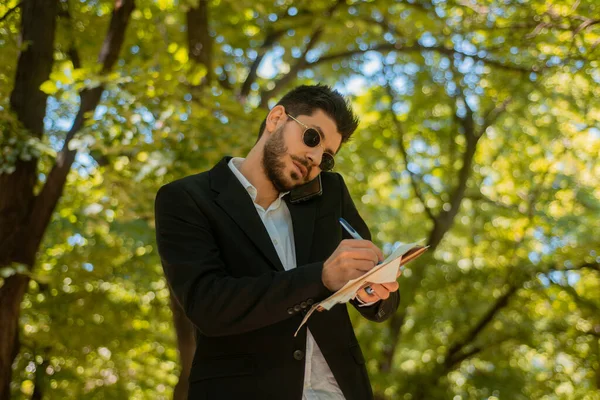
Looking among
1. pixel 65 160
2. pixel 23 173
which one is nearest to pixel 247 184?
pixel 23 173

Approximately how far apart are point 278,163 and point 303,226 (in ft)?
0.76

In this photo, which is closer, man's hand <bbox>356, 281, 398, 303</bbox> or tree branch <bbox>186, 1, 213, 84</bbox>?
man's hand <bbox>356, 281, 398, 303</bbox>

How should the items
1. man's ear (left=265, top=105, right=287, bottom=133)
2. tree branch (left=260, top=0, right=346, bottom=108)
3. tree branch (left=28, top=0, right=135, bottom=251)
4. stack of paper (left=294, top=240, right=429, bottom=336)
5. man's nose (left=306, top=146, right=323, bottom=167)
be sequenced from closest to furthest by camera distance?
stack of paper (left=294, top=240, right=429, bottom=336) → man's nose (left=306, top=146, right=323, bottom=167) → man's ear (left=265, top=105, right=287, bottom=133) → tree branch (left=28, top=0, right=135, bottom=251) → tree branch (left=260, top=0, right=346, bottom=108)

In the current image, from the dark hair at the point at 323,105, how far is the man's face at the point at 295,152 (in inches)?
1.0

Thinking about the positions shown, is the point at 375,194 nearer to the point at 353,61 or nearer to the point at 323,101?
the point at 353,61

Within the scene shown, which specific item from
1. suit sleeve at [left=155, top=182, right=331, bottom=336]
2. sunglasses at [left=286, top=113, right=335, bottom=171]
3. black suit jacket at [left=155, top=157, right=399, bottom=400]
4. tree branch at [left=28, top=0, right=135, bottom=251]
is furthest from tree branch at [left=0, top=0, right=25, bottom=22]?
suit sleeve at [left=155, top=182, right=331, bottom=336]

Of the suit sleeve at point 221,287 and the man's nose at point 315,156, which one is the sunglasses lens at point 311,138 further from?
the suit sleeve at point 221,287

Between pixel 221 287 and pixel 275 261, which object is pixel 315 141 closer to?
pixel 275 261

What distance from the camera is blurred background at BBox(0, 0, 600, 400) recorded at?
580cm

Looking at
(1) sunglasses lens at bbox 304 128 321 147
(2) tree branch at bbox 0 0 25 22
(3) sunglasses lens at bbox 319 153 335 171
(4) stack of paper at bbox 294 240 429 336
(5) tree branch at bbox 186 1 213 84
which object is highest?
(5) tree branch at bbox 186 1 213 84

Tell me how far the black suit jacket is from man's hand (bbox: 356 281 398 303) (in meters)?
0.15

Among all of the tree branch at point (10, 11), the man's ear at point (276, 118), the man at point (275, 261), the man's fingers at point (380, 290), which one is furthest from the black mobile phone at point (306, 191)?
the tree branch at point (10, 11)

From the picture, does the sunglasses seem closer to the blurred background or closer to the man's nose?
the man's nose

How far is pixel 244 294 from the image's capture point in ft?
6.75
